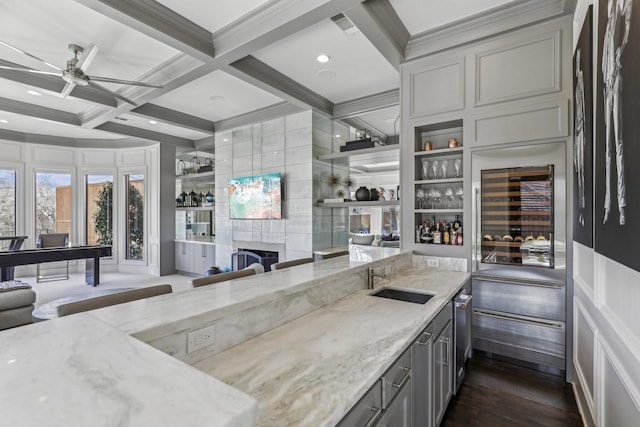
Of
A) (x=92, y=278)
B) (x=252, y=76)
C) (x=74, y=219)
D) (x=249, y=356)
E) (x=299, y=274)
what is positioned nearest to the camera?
(x=249, y=356)

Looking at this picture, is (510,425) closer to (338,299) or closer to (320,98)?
(338,299)

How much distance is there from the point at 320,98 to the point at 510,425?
173 inches

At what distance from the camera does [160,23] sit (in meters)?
2.85

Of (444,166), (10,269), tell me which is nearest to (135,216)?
(10,269)

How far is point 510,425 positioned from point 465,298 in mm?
829

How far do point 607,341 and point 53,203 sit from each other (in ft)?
30.4

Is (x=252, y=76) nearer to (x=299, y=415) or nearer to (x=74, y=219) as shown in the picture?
(x=299, y=415)

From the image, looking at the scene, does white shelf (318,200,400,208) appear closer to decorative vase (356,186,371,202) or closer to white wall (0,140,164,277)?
decorative vase (356,186,371,202)

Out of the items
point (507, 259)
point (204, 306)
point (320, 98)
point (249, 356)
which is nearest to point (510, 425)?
point (507, 259)

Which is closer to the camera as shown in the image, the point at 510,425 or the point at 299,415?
the point at 299,415

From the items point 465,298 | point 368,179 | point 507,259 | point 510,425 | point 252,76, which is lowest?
point 510,425

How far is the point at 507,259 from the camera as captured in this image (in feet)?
9.54

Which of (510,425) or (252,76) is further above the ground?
(252,76)

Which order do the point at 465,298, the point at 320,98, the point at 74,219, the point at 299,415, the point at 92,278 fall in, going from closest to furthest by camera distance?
the point at 299,415, the point at 465,298, the point at 320,98, the point at 92,278, the point at 74,219
